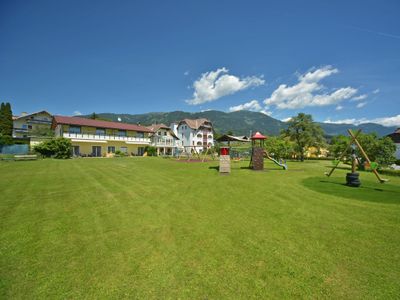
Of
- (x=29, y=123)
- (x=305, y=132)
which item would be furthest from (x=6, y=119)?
(x=305, y=132)

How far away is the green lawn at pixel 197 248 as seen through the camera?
2.95 meters

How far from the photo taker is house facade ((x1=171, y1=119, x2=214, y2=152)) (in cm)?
6481

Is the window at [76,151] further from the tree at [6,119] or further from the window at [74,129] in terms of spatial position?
the tree at [6,119]

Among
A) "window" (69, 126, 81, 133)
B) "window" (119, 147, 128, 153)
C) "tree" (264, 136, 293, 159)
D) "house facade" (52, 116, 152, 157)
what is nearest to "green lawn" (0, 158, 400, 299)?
"tree" (264, 136, 293, 159)

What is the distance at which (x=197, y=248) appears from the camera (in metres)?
4.05

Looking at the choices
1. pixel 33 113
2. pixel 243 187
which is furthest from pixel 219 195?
pixel 33 113

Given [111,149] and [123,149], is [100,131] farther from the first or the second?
[123,149]

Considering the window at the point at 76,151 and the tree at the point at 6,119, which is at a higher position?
the tree at the point at 6,119

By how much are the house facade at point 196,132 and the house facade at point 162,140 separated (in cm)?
1147

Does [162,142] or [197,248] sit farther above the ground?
[162,142]

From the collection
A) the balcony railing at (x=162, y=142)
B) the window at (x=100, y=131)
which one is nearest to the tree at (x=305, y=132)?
the balcony railing at (x=162, y=142)

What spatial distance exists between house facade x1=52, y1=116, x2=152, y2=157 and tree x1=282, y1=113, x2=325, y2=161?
3367 cm

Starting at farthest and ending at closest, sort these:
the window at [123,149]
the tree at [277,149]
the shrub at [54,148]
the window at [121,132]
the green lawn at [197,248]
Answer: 1. the window at [123,149]
2. the window at [121,132]
3. the tree at [277,149]
4. the shrub at [54,148]
5. the green lawn at [197,248]

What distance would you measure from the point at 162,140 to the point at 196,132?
17.7m
